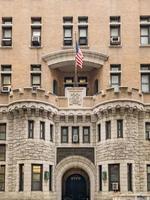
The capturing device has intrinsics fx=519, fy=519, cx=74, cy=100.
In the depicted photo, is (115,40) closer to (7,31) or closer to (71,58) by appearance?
(71,58)

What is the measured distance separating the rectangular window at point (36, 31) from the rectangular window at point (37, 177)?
1082 centimetres

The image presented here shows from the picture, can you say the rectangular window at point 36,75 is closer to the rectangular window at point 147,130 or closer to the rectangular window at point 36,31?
the rectangular window at point 36,31

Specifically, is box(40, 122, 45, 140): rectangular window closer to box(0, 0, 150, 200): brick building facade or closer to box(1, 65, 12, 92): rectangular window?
box(0, 0, 150, 200): brick building facade

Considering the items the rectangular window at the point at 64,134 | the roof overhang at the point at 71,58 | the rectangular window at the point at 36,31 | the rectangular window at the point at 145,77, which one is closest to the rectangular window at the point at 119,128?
the rectangular window at the point at 64,134

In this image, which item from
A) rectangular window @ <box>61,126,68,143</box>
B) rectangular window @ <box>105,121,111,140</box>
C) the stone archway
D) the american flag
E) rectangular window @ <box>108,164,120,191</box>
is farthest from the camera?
rectangular window @ <box>61,126,68,143</box>

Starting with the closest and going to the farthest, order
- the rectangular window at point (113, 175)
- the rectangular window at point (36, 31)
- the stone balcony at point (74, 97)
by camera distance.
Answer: the rectangular window at point (113, 175)
the stone balcony at point (74, 97)
the rectangular window at point (36, 31)

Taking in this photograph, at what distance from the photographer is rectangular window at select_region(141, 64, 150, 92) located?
4350 centimetres

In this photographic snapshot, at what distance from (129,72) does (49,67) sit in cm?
674

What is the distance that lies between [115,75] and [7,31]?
10.2m

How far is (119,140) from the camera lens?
39.6m

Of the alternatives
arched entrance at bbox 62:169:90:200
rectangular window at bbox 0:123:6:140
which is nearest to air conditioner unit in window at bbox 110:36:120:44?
arched entrance at bbox 62:169:90:200

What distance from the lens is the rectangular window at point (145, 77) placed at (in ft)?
143

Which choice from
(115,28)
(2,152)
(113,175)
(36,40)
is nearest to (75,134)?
(113,175)

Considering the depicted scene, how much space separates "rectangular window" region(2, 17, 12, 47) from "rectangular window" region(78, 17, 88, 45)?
6.03m
